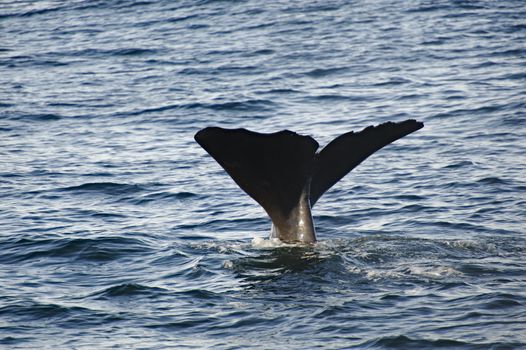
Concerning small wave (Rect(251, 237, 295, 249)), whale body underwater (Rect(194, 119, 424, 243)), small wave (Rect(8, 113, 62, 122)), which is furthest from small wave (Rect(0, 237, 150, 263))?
small wave (Rect(8, 113, 62, 122))

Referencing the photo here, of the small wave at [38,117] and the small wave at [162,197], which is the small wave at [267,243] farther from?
the small wave at [38,117]

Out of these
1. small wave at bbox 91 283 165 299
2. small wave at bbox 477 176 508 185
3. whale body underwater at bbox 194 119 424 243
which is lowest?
small wave at bbox 477 176 508 185

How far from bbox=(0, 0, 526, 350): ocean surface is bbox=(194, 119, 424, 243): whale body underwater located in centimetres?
36

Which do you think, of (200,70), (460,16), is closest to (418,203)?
(200,70)

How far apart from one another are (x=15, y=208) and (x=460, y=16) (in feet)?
48.8

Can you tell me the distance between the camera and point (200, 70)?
2173cm

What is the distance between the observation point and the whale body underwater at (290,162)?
28.1 feet

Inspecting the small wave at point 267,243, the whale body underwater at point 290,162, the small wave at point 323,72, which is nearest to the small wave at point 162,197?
the small wave at point 267,243

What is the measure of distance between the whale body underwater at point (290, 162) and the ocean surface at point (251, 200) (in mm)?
363

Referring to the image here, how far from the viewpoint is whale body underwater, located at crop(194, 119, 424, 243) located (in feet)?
28.1

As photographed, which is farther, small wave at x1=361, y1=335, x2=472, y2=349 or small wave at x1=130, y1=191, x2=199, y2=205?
small wave at x1=130, y1=191, x2=199, y2=205

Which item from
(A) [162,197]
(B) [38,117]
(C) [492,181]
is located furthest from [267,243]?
(B) [38,117]

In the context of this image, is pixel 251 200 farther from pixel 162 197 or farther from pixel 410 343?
pixel 410 343

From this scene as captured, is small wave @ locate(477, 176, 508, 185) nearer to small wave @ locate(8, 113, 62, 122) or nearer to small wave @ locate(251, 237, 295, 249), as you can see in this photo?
small wave @ locate(251, 237, 295, 249)
